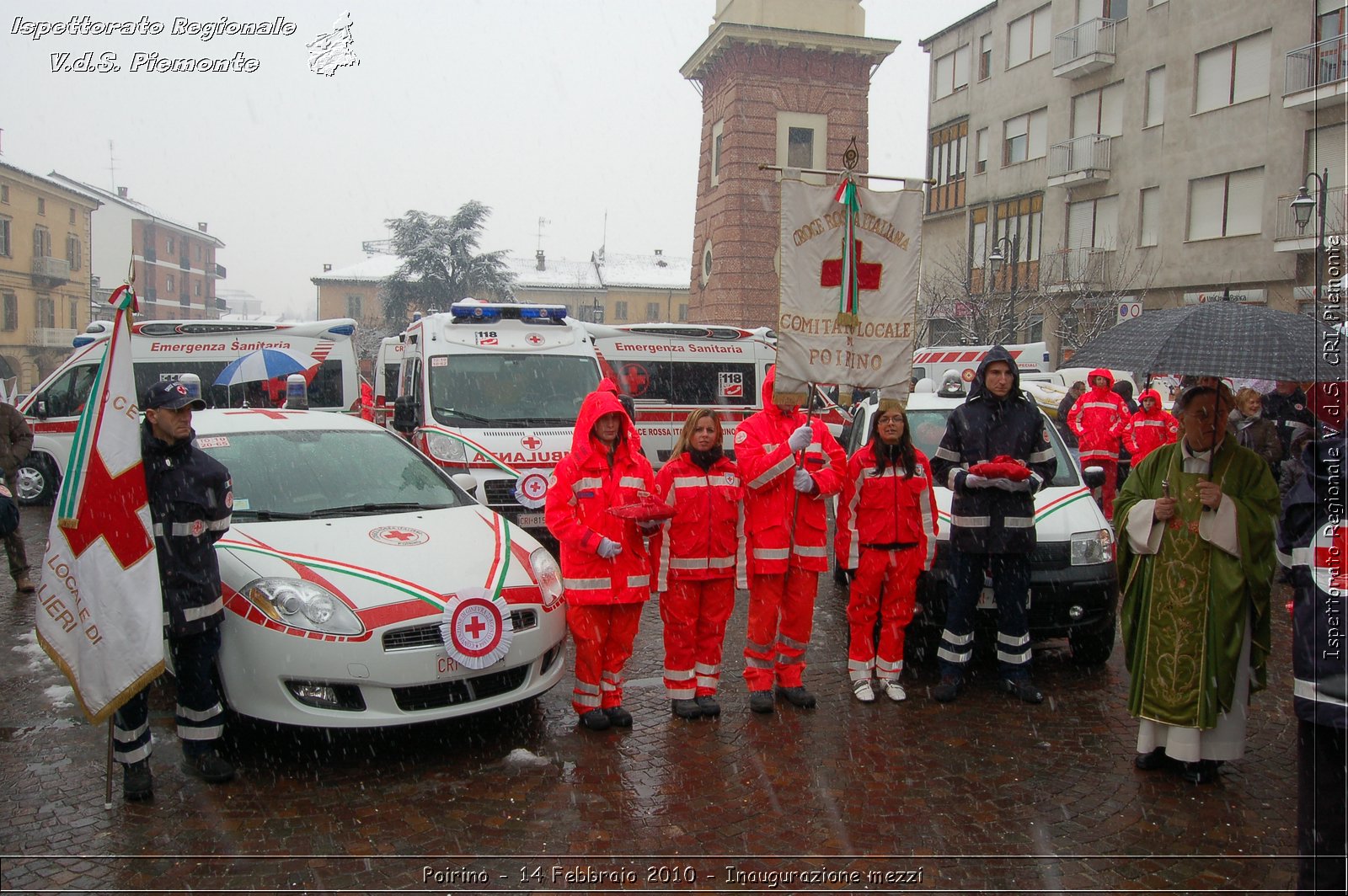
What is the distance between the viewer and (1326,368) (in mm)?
4039

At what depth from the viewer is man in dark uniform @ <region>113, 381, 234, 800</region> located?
4555mm

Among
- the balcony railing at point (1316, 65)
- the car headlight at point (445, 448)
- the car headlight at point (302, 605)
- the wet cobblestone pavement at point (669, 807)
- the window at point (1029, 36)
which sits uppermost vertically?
the window at point (1029, 36)

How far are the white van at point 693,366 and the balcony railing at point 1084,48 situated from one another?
22032 millimetres

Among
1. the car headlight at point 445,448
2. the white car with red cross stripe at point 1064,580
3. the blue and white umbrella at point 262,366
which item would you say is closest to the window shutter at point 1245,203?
the white car with red cross stripe at point 1064,580

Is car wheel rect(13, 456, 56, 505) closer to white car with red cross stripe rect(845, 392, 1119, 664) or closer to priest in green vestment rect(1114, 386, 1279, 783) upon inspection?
white car with red cross stripe rect(845, 392, 1119, 664)

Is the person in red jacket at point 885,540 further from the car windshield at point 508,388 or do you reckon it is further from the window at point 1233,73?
the window at point 1233,73

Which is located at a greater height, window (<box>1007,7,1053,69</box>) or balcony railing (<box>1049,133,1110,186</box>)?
window (<box>1007,7,1053,69</box>)

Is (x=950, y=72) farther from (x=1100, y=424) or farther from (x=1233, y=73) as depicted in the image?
(x=1100, y=424)

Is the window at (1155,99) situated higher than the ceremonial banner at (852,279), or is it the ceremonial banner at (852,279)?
the window at (1155,99)

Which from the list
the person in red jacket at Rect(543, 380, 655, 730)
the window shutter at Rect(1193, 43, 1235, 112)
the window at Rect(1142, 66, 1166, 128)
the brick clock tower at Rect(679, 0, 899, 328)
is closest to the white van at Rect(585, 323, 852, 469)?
the person in red jacket at Rect(543, 380, 655, 730)

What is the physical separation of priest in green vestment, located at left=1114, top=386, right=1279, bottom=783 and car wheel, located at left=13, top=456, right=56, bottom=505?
45.0ft

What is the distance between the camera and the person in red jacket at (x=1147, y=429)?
10.3 meters

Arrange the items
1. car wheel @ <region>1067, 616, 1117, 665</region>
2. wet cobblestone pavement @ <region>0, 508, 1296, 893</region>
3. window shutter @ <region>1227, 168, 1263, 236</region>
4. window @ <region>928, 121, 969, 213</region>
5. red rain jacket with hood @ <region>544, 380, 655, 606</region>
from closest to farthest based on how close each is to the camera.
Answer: wet cobblestone pavement @ <region>0, 508, 1296, 893</region> → red rain jacket with hood @ <region>544, 380, 655, 606</region> → car wheel @ <region>1067, 616, 1117, 665</region> → window shutter @ <region>1227, 168, 1263, 236</region> → window @ <region>928, 121, 969, 213</region>

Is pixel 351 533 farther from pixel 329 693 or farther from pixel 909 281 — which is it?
pixel 909 281
